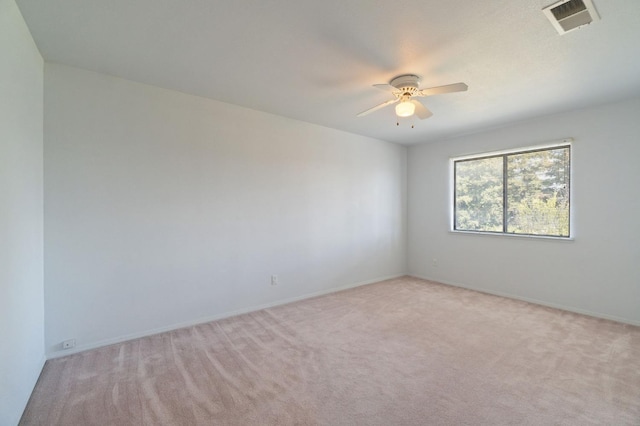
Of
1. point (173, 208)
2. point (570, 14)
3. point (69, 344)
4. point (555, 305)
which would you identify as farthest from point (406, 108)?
point (69, 344)

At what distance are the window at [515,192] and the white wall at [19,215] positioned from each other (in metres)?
5.42

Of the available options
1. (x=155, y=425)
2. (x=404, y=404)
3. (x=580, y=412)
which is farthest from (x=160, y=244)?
(x=580, y=412)

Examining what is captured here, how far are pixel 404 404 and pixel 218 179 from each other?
287cm

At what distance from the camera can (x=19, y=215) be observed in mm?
1864

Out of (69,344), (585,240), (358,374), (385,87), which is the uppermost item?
(385,87)

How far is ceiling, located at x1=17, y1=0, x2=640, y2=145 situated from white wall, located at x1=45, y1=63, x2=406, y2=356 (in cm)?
37

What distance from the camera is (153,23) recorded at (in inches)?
77.9

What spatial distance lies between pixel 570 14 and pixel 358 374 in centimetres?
292

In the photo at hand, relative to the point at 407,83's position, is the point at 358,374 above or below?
below

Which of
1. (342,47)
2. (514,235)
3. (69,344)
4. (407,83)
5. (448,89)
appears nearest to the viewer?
(342,47)

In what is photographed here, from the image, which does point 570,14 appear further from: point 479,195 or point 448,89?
point 479,195

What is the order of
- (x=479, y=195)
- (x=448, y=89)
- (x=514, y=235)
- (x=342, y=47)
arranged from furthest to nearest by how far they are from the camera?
(x=479, y=195) → (x=514, y=235) → (x=448, y=89) → (x=342, y=47)

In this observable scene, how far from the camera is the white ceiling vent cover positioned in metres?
1.74

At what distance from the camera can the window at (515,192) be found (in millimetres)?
3898
